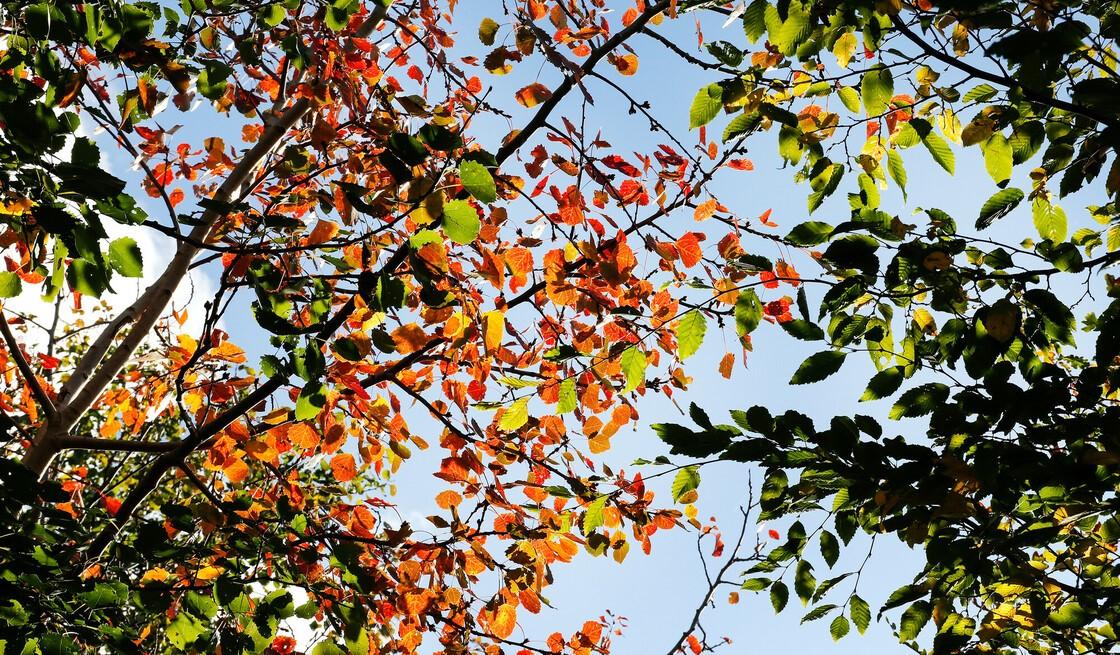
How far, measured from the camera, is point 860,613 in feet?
7.61

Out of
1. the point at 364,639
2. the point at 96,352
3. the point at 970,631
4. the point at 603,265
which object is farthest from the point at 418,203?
the point at 96,352

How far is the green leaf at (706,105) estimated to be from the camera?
7.37 ft

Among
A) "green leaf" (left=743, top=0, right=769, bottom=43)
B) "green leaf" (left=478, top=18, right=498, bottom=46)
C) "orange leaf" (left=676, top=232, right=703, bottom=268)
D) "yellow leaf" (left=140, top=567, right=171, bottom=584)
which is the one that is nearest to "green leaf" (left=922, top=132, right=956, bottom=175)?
"green leaf" (left=743, top=0, right=769, bottom=43)

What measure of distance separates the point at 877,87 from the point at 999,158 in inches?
17.5

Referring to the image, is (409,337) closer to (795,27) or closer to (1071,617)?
(795,27)

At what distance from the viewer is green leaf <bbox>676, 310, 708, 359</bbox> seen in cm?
213

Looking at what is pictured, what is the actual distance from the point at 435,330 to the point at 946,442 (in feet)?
7.14

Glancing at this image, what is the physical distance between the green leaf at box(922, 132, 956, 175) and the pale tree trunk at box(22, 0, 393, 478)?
2.30 m

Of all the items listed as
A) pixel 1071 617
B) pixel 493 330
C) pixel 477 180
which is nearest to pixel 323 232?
pixel 493 330

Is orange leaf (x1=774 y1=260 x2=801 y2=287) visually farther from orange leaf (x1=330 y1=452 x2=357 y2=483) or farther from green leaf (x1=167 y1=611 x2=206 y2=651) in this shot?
green leaf (x1=167 y1=611 x2=206 y2=651)

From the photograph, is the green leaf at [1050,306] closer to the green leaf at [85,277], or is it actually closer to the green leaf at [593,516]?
the green leaf at [593,516]

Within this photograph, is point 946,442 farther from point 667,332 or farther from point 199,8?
point 199,8

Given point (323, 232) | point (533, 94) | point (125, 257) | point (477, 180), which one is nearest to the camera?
point (477, 180)

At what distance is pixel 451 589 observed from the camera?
11.5ft
